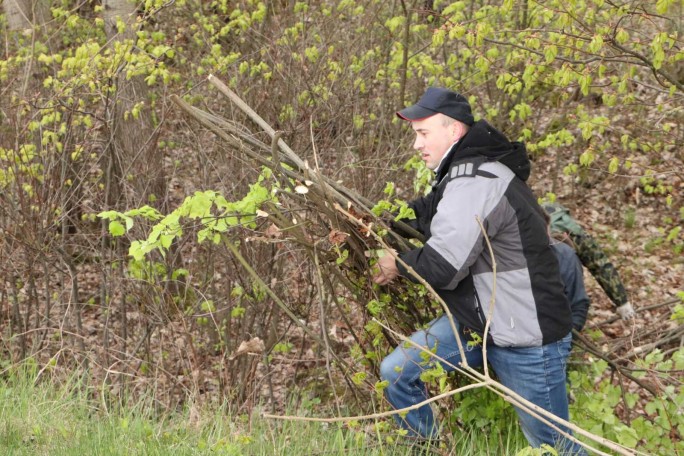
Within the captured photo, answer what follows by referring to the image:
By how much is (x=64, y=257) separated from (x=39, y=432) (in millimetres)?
2890

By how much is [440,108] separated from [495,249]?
68 centimetres

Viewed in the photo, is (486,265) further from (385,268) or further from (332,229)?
(332,229)

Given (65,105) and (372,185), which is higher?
(65,105)

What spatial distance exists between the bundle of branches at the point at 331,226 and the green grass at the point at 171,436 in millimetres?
585

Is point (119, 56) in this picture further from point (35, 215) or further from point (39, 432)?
point (39, 432)

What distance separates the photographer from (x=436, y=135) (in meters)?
3.54

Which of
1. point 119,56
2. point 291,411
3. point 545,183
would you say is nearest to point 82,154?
point 119,56

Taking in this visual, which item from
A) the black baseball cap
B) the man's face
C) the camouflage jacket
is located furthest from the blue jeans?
the camouflage jacket

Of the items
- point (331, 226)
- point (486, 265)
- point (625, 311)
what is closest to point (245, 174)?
point (331, 226)

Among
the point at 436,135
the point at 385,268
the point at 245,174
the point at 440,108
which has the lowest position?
the point at 245,174

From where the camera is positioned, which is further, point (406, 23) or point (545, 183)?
point (545, 183)

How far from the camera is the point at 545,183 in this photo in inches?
452

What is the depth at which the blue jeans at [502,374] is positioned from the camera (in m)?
3.47

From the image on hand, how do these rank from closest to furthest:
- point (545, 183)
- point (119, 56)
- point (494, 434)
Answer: point (494, 434) < point (119, 56) < point (545, 183)
